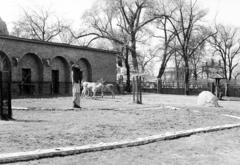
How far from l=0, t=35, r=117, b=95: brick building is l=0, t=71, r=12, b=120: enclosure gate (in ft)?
50.4

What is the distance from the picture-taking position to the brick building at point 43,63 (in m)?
25.8

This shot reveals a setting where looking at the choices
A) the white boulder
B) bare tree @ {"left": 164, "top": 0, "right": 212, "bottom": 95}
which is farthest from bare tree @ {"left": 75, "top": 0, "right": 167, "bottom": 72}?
the white boulder

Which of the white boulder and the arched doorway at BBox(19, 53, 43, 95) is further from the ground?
the arched doorway at BBox(19, 53, 43, 95)

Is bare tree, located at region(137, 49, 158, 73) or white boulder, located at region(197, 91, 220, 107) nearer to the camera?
white boulder, located at region(197, 91, 220, 107)

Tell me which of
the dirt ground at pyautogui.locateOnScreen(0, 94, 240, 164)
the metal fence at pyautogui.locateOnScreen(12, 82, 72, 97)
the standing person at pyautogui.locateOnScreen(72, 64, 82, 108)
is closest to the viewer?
the dirt ground at pyautogui.locateOnScreen(0, 94, 240, 164)

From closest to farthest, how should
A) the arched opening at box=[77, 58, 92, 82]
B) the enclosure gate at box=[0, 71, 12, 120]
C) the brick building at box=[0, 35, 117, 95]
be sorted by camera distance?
the enclosure gate at box=[0, 71, 12, 120] → the brick building at box=[0, 35, 117, 95] → the arched opening at box=[77, 58, 92, 82]

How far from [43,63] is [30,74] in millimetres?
1582

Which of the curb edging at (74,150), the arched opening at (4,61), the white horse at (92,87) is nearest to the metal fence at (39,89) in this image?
the arched opening at (4,61)

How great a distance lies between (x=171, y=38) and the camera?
43.0 metres

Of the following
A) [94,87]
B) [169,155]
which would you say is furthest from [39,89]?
[169,155]

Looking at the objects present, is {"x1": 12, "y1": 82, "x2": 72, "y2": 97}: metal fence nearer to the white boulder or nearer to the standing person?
the standing person

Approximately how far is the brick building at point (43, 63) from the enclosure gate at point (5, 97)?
1536 centimetres

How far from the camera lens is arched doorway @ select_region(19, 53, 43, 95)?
26.9m

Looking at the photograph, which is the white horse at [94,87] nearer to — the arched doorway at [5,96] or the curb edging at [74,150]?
the arched doorway at [5,96]
